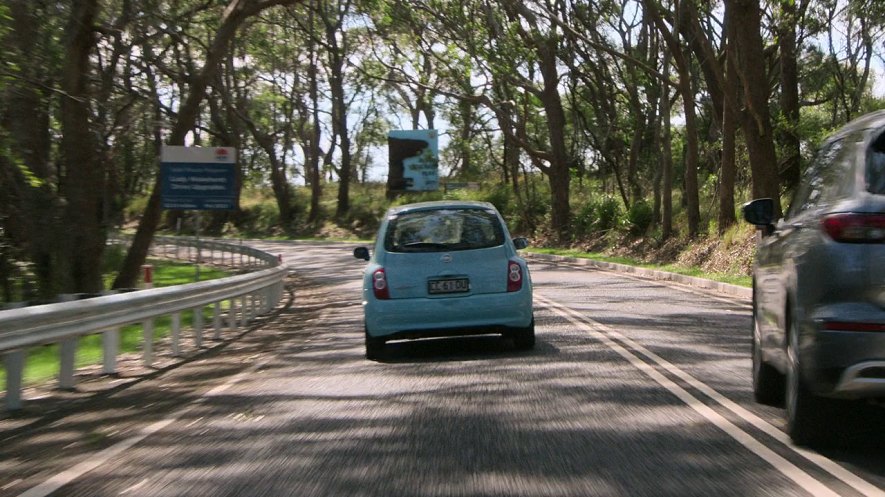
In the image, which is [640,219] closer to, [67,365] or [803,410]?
[67,365]

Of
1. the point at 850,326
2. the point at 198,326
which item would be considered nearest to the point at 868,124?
the point at 850,326

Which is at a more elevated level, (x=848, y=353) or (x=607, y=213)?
(x=607, y=213)

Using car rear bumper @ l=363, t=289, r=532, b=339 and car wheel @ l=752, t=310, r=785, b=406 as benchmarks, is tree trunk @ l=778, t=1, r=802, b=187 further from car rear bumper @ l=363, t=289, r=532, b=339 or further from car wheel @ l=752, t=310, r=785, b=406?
car wheel @ l=752, t=310, r=785, b=406

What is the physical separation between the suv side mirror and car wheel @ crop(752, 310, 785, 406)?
83cm

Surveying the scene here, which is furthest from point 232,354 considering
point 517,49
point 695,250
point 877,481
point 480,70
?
point 480,70

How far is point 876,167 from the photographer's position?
5.24 meters

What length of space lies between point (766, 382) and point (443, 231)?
4.27 m

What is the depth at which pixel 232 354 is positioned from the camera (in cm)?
1191

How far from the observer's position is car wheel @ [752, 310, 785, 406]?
7.11m

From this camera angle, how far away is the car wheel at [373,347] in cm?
1023

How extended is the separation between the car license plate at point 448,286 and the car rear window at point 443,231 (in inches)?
15.8

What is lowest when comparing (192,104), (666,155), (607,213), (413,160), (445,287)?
(445,287)

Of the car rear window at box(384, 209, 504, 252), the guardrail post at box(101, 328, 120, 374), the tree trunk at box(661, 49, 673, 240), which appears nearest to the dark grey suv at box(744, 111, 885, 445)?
the car rear window at box(384, 209, 504, 252)

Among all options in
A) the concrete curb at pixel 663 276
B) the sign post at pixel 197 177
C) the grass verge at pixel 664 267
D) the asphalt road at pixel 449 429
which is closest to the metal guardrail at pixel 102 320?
the asphalt road at pixel 449 429
